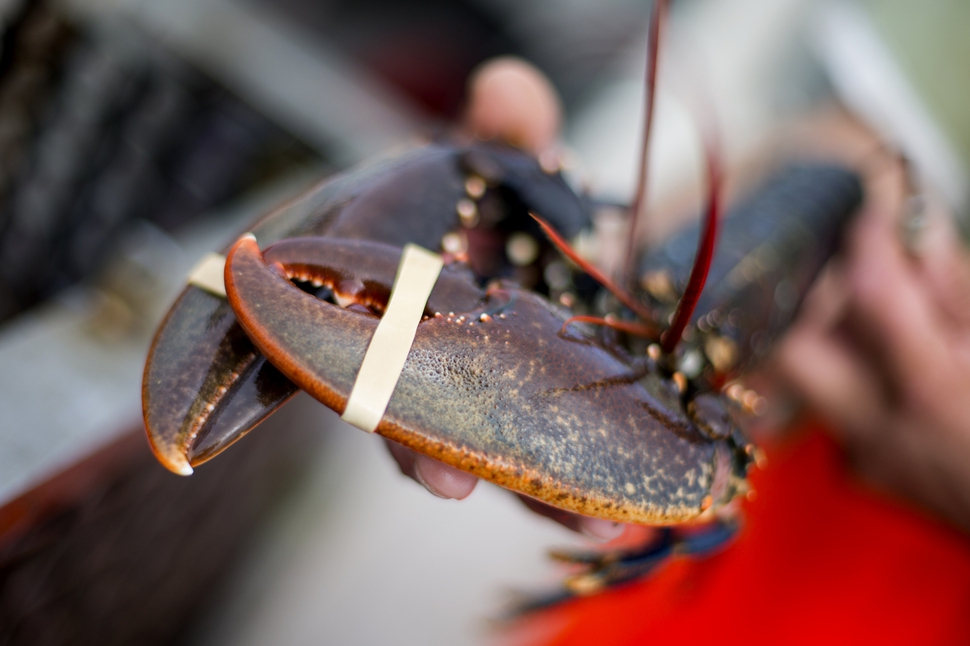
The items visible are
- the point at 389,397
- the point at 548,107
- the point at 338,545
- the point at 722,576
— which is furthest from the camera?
the point at 338,545

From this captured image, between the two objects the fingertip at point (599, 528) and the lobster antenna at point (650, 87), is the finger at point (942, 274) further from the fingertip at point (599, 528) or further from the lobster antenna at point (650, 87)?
the fingertip at point (599, 528)

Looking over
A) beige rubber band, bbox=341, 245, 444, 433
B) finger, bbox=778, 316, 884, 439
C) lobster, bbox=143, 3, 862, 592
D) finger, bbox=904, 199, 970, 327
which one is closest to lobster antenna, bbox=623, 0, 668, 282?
lobster, bbox=143, 3, 862, 592

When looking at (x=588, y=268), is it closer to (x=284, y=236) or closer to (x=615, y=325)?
(x=615, y=325)

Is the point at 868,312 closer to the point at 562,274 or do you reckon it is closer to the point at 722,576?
the point at 722,576

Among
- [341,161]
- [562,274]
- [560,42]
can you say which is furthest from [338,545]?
[560,42]

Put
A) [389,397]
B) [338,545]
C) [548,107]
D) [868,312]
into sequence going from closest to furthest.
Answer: [389,397], [548,107], [868,312], [338,545]

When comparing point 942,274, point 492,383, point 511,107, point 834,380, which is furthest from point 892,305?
point 492,383
